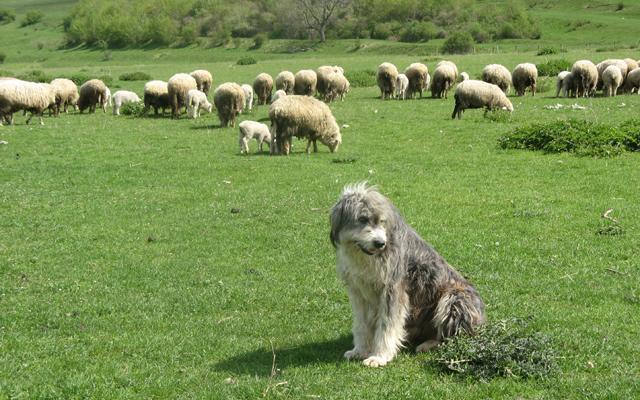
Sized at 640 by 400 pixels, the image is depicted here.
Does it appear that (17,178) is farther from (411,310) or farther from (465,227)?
(411,310)

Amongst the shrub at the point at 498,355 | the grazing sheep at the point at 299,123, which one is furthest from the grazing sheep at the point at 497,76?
the shrub at the point at 498,355

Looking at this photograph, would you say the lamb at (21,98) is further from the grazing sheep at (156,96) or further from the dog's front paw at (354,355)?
the dog's front paw at (354,355)

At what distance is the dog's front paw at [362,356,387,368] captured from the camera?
289 inches

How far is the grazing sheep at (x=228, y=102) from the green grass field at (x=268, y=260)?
3355 mm

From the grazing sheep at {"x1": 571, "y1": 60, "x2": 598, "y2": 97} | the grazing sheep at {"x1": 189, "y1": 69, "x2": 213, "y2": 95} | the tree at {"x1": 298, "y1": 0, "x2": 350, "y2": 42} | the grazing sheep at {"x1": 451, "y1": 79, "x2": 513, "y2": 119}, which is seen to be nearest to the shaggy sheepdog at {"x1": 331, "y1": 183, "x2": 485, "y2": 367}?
Answer: the grazing sheep at {"x1": 451, "y1": 79, "x2": 513, "y2": 119}

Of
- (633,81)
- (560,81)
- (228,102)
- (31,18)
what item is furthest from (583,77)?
(31,18)

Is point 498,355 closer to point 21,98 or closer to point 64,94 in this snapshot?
point 21,98

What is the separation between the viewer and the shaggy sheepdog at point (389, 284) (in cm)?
699

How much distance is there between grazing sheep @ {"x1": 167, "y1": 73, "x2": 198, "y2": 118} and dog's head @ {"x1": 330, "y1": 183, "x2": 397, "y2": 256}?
2787cm

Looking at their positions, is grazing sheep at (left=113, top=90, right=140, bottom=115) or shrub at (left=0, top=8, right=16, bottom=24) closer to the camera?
grazing sheep at (left=113, top=90, right=140, bottom=115)

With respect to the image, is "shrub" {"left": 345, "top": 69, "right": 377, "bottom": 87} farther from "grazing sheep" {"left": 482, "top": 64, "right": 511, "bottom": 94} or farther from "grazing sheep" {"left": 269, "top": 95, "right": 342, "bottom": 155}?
"grazing sheep" {"left": 269, "top": 95, "right": 342, "bottom": 155}

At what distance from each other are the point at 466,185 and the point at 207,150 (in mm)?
9753

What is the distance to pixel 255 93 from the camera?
132 ft

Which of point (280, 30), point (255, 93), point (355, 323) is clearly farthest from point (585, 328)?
point (280, 30)
